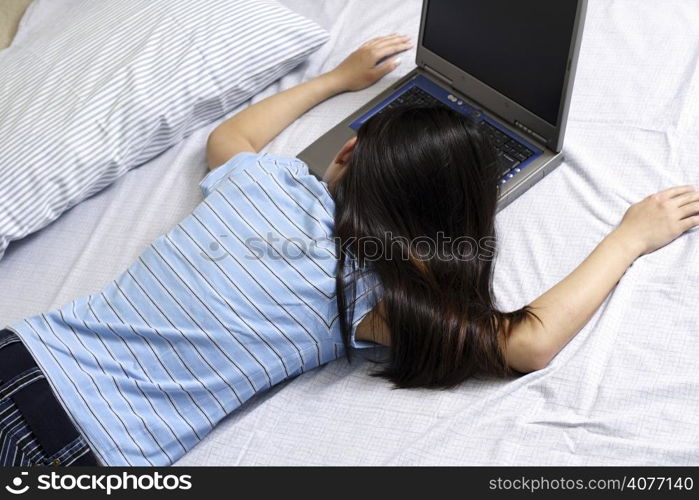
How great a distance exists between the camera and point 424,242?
1031 millimetres

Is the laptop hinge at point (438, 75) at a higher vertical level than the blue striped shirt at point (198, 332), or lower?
higher

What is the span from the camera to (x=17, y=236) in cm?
130

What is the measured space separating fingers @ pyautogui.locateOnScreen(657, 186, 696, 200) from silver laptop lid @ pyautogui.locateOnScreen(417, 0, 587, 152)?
16 centimetres

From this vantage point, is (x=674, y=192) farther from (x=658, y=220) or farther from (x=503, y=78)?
(x=503, y=78)

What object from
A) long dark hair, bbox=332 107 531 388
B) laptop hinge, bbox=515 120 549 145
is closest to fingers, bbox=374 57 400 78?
laptop hinge, bbox=515 120 549 145

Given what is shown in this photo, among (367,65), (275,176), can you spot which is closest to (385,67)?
(367,65)

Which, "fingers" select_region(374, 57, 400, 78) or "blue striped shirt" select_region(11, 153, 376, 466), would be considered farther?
"fingers" select_region(374, 57, 400, 78)

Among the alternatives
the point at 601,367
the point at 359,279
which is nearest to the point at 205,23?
the point at 359,279

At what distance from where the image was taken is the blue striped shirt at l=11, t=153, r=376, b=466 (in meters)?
1.02

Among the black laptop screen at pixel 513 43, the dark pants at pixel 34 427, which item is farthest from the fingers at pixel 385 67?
the dark pants at pixel 34 427

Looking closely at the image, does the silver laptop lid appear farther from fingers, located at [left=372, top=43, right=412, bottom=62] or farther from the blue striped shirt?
the blue striped shirt

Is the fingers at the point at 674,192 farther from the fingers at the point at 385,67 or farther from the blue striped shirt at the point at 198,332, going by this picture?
the fingers at the point at 385,67

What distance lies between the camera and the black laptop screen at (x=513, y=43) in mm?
1130
